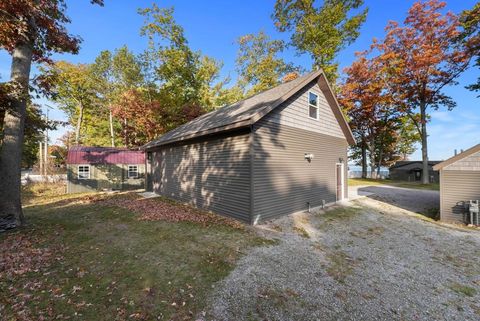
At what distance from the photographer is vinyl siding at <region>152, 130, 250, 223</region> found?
24.5 ft

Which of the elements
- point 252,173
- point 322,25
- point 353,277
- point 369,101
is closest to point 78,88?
point 322,25

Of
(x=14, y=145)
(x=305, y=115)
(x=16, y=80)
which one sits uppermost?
(x=16, y=80)

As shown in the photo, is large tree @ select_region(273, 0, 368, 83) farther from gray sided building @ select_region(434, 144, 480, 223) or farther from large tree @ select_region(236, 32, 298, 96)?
gray sided building @ select_region(434, 144, 480, 223)

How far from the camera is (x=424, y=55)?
20984 millimetres

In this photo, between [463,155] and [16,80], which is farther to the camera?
[463,155]

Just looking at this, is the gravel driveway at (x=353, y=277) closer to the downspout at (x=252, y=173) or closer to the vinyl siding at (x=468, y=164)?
the downspout at (x=252, y=173)

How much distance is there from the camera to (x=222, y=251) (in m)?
5.21

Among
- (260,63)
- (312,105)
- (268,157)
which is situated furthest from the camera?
(260,63)

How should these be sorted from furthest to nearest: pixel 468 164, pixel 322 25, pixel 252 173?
pixel 322 25 < pixel 468 164 < pixel 252 173

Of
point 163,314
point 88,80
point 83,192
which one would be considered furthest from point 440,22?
point 88,80

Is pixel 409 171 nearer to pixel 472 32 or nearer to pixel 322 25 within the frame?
pixel 472 32

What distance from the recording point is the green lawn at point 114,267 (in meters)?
3.17

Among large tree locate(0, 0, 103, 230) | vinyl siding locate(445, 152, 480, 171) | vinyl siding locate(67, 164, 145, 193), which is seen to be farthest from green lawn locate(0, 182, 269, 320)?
vinyl siding locate(67, 164, 145, 193)

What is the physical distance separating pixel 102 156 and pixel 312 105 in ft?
52.3
